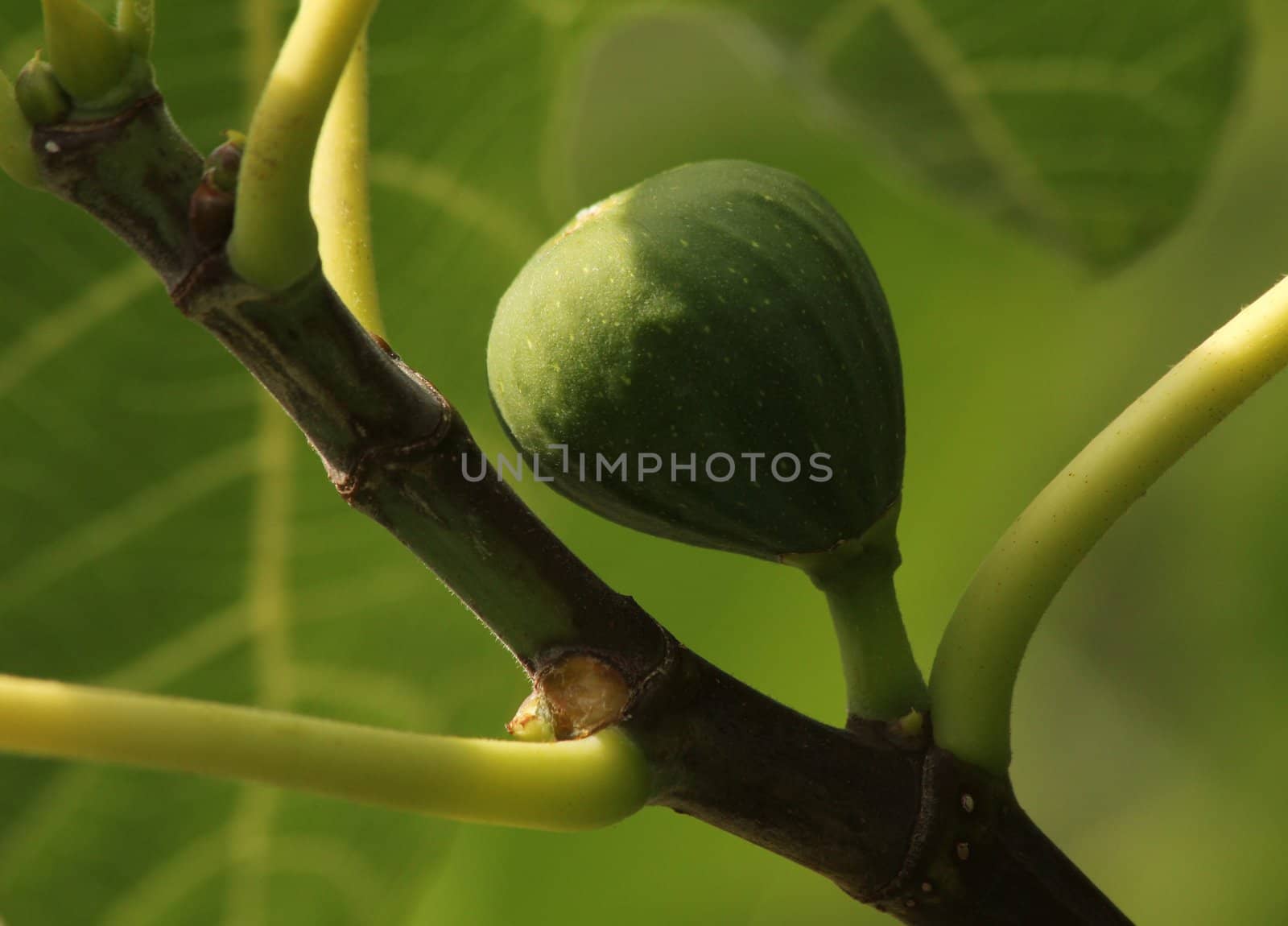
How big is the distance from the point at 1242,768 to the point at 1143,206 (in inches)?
34.4

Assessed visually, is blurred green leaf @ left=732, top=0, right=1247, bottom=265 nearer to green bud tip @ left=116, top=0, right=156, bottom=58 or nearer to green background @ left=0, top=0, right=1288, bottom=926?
green background @ left=0, top=0, right=1288, bottom=926

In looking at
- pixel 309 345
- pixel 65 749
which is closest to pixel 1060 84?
pixel 309 345

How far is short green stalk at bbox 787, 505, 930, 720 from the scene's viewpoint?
866mm

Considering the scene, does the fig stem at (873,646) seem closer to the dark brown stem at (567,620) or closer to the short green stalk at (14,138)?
the dark brown stem at (567,620)

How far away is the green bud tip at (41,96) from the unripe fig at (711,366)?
0.29 metres

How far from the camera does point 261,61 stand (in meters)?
1.25

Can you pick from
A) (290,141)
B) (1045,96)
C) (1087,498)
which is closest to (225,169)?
(290,141)

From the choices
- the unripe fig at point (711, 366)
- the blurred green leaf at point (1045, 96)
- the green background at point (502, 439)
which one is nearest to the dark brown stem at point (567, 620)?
the unripe fig at point (711, 366)

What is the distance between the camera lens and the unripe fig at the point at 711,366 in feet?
2.80

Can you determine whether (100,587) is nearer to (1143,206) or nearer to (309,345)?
(309,345)

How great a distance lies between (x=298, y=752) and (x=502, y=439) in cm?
87

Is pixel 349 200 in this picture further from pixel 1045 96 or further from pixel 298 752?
pixel 1045 96

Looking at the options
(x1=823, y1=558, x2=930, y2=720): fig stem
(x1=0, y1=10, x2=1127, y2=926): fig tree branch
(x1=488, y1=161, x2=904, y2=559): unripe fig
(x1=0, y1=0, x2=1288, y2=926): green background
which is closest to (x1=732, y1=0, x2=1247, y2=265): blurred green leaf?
(x1=0, y1=0, x2=1288, y2=926): green background

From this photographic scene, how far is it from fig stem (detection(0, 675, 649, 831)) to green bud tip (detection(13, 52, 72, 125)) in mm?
254
